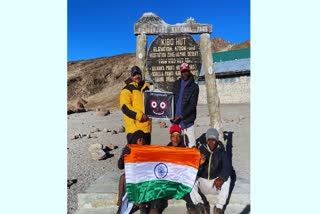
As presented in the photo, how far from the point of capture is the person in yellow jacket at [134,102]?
6.35 m

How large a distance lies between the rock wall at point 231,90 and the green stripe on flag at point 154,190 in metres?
5.03

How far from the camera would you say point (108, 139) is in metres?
10.8

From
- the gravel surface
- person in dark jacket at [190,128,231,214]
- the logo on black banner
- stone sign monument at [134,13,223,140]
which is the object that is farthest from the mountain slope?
person in dark jacket at [190,128,231,214]

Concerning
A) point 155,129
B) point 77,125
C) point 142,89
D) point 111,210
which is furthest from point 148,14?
point 77,125

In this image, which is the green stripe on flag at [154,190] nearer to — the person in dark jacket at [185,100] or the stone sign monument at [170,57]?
the person in dark jacket at [185,100]

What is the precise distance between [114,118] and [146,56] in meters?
7.05

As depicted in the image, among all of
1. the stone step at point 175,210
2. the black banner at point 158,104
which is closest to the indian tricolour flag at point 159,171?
the stone step at point 175,210

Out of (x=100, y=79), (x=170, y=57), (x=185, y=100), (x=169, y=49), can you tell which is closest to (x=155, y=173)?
(x=185, y=100)

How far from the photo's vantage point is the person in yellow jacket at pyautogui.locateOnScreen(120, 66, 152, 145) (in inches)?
250

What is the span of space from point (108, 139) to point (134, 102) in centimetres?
453

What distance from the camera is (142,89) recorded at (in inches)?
253

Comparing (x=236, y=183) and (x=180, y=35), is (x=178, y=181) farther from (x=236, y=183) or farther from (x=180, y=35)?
(x=180, y=35)

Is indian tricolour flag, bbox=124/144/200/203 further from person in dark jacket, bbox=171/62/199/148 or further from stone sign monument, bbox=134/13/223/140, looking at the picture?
stone sign monument, bbox=134/13/223/140

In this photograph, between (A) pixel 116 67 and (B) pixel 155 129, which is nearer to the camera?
(B) pixel 155 129
